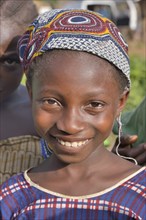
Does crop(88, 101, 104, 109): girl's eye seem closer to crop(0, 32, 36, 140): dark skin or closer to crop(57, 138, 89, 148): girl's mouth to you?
crop(57, 138, 89, 148): girl's mouth

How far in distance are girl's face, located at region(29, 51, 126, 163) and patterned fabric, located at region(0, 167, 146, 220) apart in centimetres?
18

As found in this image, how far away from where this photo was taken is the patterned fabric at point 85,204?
7.12 ft

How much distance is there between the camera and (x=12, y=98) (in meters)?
3.18

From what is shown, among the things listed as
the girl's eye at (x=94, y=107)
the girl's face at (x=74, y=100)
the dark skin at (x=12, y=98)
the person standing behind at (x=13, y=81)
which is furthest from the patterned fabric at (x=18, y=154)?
the girl's eye at (x=94, y=107)

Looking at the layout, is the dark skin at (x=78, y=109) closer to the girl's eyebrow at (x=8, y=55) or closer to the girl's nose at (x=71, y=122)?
the girl's nose at (x=71, y=122)

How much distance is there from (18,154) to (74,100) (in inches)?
33.1

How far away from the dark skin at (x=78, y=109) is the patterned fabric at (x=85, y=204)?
0.12 ft

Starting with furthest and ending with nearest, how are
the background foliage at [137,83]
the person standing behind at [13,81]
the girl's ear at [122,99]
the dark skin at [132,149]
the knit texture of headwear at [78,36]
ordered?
the background foliage at [137,83] < the person standing behind at [13,81] < the dark skin at [132,149] < the girl's ear at [122,99] < the knit texture of headwear at [78,36]

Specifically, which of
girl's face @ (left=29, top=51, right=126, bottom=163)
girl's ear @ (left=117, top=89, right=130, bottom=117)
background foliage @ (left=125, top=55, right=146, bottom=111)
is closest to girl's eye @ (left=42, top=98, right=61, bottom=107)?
girl's face @ (left=29, top=51, right=126, bottom=163)

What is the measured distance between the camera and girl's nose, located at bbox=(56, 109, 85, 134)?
2.09m

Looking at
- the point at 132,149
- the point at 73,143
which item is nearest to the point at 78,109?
the point at 73,143

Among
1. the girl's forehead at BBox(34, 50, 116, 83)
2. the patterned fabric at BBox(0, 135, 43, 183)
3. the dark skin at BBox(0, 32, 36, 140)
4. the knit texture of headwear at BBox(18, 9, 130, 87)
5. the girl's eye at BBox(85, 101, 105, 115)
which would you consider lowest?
the patterned fabric at BBox(0, 135, 43, 183)

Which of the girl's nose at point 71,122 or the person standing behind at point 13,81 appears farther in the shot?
the person standing behind at point 13,81

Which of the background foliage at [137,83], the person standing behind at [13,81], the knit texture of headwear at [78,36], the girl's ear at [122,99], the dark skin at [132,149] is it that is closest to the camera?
the knit texture of headwear at [78,36]
